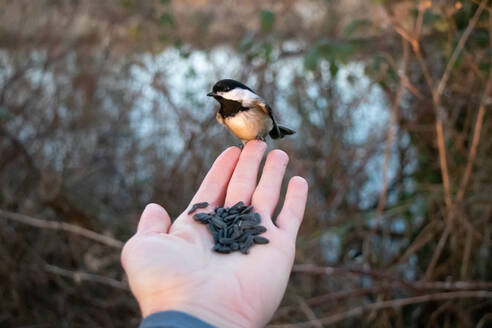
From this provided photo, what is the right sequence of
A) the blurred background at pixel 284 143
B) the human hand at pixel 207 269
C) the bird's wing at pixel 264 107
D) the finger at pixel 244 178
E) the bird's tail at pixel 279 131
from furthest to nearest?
the blurred background at pixel 284 143
the bird's tail at pixel 279 131
the bird's wing at pixel 264 107
the finger at pixel 244 178
the human hand at pixel 207 269

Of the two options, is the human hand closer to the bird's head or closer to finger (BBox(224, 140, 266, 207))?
finger (BBox(224, 140, 266, 207))

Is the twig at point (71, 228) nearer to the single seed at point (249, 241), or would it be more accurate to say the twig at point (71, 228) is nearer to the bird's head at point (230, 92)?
the bird's head at point (230, 92)

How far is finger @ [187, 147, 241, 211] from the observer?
1799 millimetres

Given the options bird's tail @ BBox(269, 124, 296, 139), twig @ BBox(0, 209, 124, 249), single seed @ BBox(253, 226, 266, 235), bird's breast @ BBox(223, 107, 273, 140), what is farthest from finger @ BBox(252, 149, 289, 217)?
twig @ BBox(0, 209, 124, 249)

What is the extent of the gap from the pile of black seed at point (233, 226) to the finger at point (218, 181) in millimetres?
96

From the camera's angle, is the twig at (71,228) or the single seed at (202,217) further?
the twig at (71,228)

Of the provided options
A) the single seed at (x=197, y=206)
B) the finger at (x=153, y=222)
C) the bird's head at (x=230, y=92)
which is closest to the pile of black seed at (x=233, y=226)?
the single seed at (x=197, y=206)

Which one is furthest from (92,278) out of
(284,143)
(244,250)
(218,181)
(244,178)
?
(284,143)

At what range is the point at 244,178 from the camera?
5.98 ft

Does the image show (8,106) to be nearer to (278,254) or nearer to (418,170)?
(278,254)

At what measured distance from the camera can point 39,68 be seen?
11.9ft

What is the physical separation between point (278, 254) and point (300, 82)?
233cm

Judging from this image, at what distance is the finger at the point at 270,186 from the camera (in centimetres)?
170

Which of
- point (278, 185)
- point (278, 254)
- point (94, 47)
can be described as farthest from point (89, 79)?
point (278, 254)
